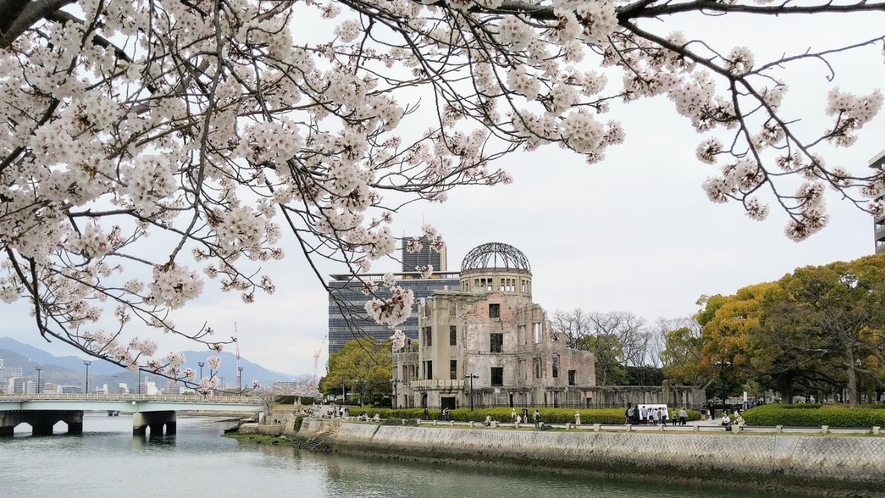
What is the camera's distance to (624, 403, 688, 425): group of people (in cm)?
3659

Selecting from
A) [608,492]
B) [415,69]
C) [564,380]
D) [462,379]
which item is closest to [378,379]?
[462,379]

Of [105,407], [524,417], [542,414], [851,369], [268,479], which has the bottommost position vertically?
[268,479]

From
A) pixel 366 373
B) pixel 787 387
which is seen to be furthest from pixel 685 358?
pixel 366 373

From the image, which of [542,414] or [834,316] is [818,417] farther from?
[542,414]

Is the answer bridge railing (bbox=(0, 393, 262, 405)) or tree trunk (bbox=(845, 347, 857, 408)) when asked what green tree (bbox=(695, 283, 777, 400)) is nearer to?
tree trunk (bbox=(845, 347, 857, 408))

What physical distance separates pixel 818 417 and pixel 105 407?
55.5 metres

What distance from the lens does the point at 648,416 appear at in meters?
37.8

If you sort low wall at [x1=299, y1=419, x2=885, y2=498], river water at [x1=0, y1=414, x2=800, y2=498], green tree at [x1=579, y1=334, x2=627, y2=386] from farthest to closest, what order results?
green tree at [x1=579, y1=334, x2=627, y2=386], river water at [x1=0, y1=414, x2=800, y2=498], low wall at [x1=299, y1=419, x2=885, y2=498]

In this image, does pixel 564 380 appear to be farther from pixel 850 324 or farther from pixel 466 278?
pixel 850 324

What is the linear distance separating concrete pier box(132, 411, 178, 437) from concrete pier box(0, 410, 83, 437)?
6.00 m

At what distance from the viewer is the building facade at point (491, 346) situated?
52.4 metres

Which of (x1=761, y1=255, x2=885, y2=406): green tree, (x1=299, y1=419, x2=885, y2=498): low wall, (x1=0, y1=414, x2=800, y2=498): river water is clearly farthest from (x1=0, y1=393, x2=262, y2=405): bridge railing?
(x1=761, y1=255, x2=885, y2=406): green tree

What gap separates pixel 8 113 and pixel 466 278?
174ft

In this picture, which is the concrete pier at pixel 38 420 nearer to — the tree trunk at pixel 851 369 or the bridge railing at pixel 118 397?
the bridge railing at pixel 118 397
